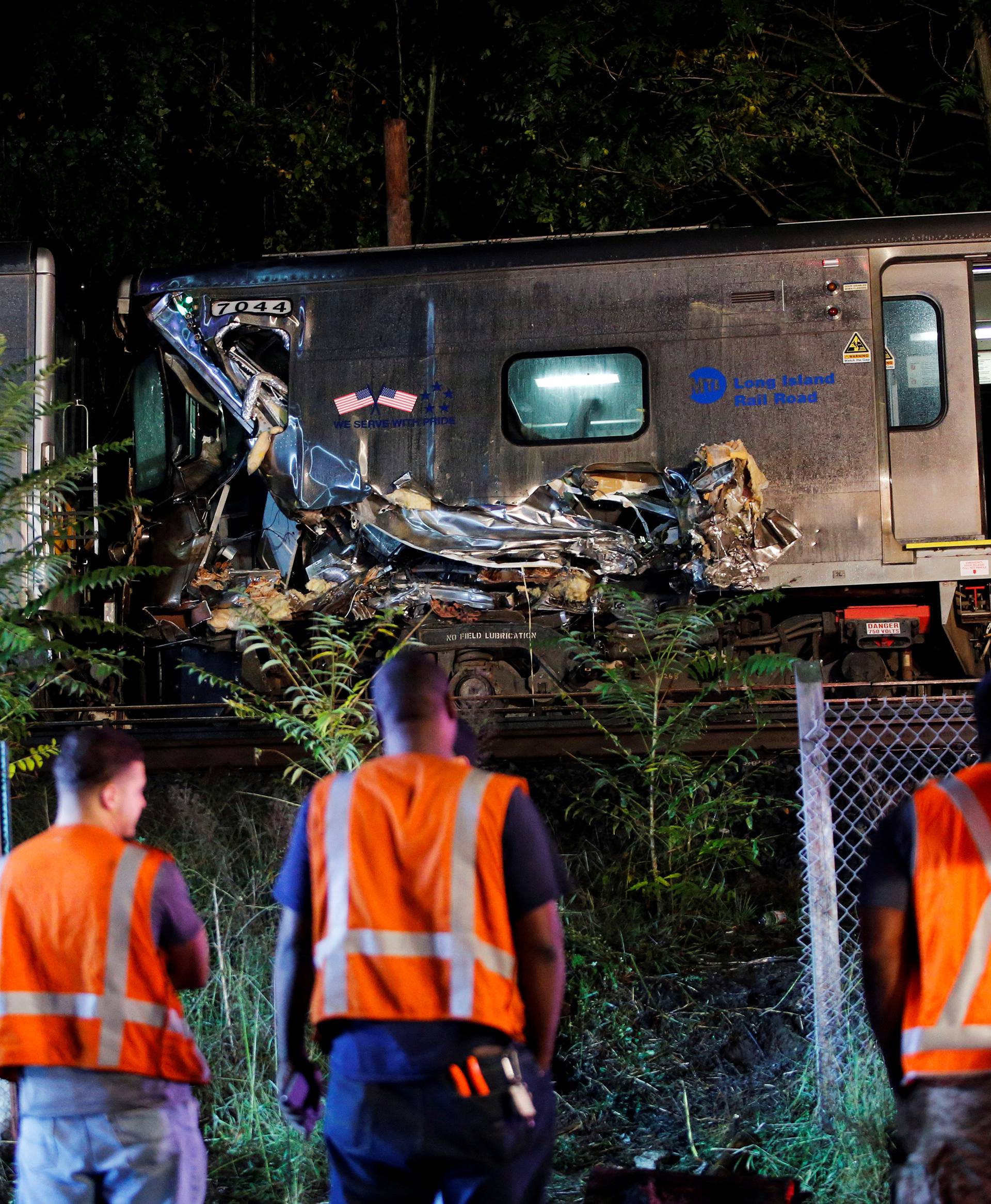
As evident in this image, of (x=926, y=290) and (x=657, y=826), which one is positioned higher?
(x=926, y=290)

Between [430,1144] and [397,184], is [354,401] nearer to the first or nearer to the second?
[397,184]

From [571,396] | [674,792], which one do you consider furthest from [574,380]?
[674,792]

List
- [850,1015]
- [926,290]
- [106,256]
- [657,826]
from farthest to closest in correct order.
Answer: [106,256] < [926,290] < [657,826] < [850,1015]

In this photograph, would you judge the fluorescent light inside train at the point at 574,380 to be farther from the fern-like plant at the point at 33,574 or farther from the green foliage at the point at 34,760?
the green foliage at the point at 34,760

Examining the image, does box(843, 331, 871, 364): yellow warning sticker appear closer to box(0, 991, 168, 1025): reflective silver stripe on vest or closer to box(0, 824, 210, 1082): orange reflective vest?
box(0, 824, 210, 1082): orange reflective vest

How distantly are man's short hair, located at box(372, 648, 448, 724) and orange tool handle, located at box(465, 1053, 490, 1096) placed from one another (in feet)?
2.19

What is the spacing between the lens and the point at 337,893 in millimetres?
2418

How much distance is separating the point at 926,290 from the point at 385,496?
4041mm

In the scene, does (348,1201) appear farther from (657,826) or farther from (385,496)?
(385,496)

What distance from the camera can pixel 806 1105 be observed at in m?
4.11

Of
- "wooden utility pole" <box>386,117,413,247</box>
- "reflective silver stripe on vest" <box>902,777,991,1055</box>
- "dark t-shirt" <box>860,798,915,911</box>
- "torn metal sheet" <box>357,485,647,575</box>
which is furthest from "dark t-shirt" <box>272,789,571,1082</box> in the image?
"wooden utility pole" <box>386,117,413,247</box>

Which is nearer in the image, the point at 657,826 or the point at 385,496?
the point at 657,826

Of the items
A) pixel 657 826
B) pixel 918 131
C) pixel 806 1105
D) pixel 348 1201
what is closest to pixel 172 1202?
pixel 348 1201

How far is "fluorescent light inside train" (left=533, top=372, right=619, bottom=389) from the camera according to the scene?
8.94 m
